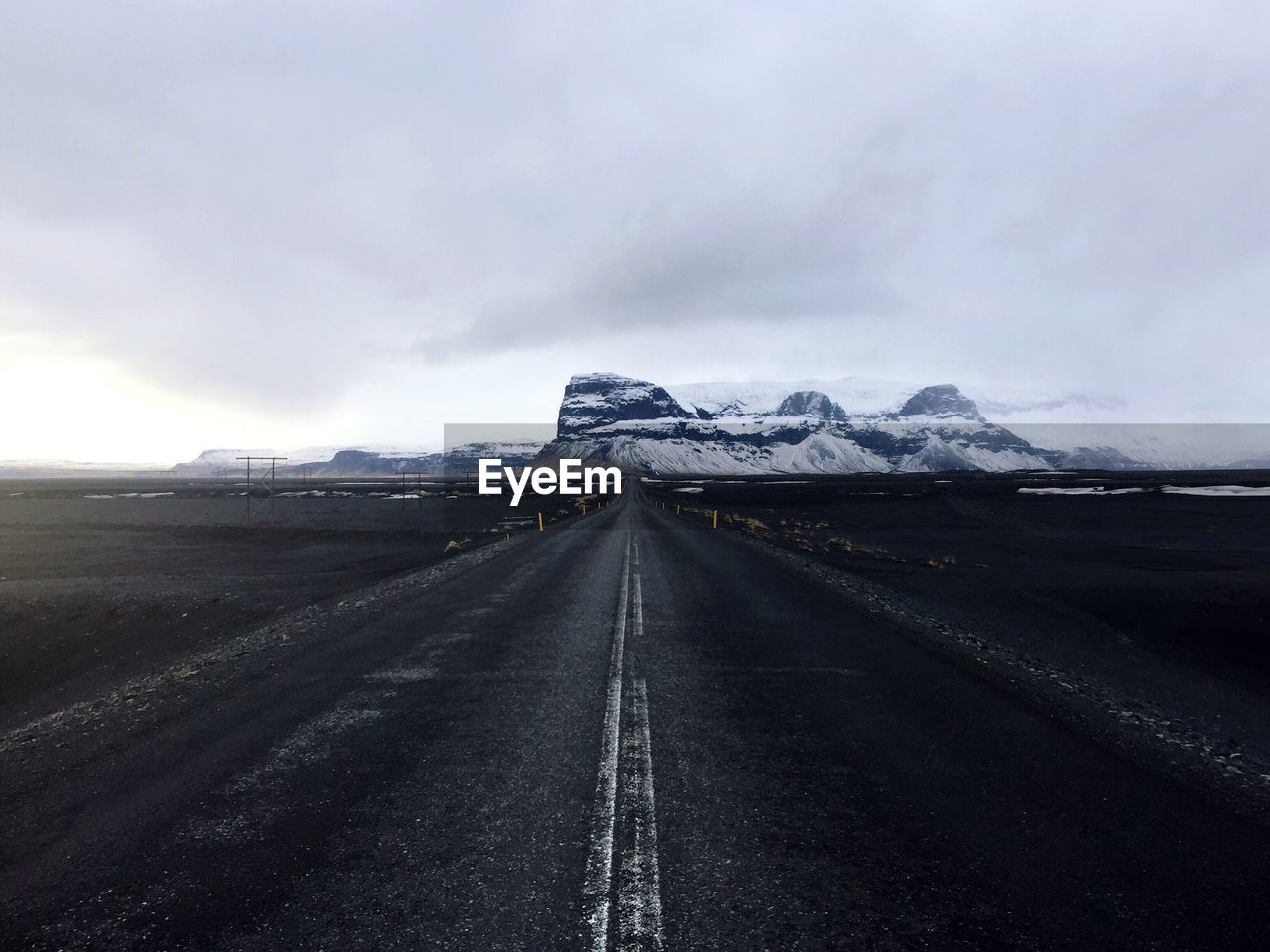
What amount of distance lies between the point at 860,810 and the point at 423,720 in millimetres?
4482

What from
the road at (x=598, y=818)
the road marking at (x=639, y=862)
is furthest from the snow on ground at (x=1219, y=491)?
the road marking at (x=639, y=862)

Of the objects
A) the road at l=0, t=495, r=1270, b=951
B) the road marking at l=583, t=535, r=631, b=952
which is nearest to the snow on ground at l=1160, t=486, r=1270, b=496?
the road at l=0, t=495, r=1270, b=951

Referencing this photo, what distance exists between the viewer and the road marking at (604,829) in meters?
3.72

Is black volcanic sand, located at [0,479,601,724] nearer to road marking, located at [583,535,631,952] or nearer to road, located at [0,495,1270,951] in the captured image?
road, located at [0,495,1270,951]

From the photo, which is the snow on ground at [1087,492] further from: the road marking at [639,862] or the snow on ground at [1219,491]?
the road marking at [639,862]

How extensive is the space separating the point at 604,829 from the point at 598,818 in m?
0.17

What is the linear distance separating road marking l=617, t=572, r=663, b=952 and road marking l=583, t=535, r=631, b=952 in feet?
0.28

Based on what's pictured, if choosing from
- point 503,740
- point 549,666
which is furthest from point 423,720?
point 549,666

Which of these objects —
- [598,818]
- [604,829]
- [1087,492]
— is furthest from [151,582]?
[1087,492]

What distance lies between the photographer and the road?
379 cm

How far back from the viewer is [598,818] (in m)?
4.86

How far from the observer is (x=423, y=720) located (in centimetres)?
710

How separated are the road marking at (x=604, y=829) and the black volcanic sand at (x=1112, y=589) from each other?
664 centimetres

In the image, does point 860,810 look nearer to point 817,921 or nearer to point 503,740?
point 817,921
